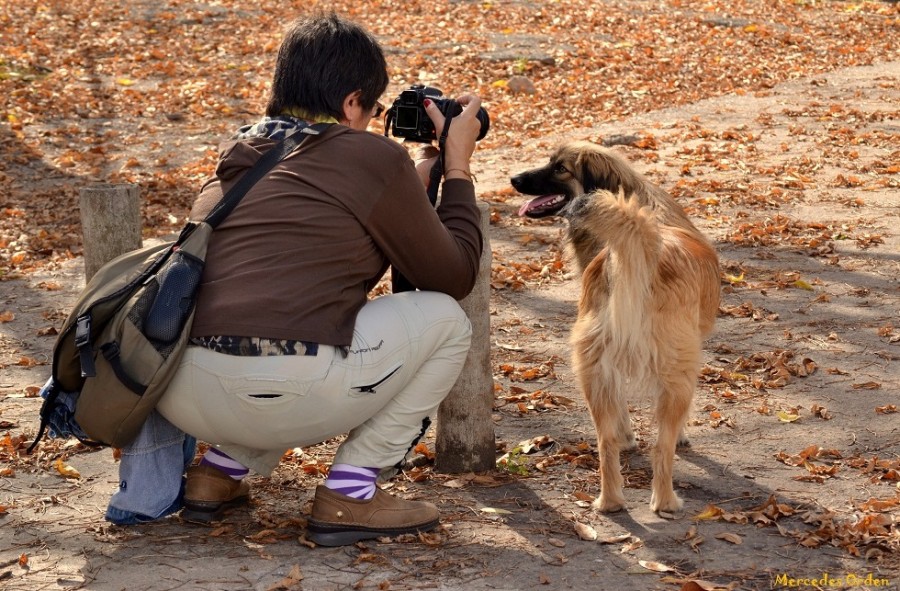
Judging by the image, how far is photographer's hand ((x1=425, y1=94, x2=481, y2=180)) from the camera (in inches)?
148

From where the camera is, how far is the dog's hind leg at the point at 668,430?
12.8 ft

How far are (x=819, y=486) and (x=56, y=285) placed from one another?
5.58 m

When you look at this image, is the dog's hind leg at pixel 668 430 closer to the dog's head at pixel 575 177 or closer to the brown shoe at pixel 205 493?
the dog's head at pixel 575 177

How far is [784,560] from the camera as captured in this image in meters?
3.44

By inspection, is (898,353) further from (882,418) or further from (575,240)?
(575,240)

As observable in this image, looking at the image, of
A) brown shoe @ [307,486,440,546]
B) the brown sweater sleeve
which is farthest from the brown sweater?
brown shoe @ [307,486,440,546]

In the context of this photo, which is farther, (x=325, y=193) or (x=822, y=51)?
(x=822, y=51)

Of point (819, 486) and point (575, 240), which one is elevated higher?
point (575, 240)

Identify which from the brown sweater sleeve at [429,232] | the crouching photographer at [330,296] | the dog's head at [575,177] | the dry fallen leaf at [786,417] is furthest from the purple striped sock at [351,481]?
the dry fallen leaf at [786,417]

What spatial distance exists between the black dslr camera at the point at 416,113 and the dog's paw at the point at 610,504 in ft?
4.95

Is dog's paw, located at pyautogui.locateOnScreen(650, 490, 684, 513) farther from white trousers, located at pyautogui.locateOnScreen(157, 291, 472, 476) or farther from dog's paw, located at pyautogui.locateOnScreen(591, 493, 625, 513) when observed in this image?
white trousers, located at pyautogui.locateOnScreen(157, 291, 472, 476)

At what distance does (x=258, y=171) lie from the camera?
3.41 m

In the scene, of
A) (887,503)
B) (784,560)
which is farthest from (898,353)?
(784,560)

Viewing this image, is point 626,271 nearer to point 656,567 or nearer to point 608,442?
point 608,442
